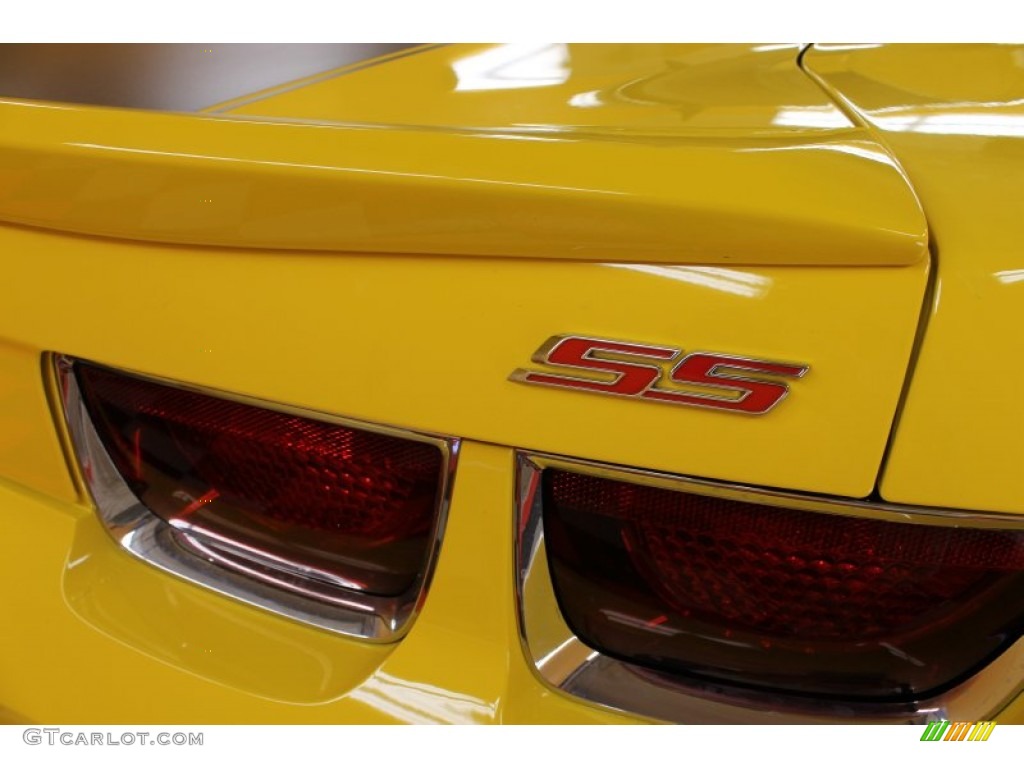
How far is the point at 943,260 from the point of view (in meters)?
0.70

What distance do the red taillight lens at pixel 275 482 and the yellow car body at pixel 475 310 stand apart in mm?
56

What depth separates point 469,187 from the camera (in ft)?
2.46

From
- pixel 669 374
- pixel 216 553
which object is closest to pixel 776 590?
pixel 669 374

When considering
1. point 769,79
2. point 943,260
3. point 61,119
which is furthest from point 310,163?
point 769,79

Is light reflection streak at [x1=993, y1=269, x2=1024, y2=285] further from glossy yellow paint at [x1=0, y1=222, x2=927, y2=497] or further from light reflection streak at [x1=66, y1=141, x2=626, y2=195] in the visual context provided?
light reflection streak at [x1=66, y1=141, x2=626, y2=195]

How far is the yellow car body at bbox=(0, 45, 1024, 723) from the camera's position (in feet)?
2.31

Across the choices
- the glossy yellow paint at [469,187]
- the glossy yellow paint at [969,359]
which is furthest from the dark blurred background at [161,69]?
the glossy yellow paint at [969,359]

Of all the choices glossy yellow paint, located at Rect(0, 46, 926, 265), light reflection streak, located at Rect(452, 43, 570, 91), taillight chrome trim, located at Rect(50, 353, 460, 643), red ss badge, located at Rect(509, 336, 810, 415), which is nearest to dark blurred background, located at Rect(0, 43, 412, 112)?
light reflection streak, located at Rect(452, 43, 570, 91)

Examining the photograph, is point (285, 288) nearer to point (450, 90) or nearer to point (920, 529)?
point (450, 90)

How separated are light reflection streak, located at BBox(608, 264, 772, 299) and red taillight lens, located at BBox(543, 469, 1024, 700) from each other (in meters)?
0.19

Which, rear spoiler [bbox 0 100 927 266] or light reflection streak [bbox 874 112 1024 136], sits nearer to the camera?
rear spoiler [bbox 0 100 927 266]

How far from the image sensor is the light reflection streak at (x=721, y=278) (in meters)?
0.71

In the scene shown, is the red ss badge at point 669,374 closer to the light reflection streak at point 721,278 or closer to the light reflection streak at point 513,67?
the light reflection streak at point 721,278

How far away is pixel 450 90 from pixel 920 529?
2.53 feet
